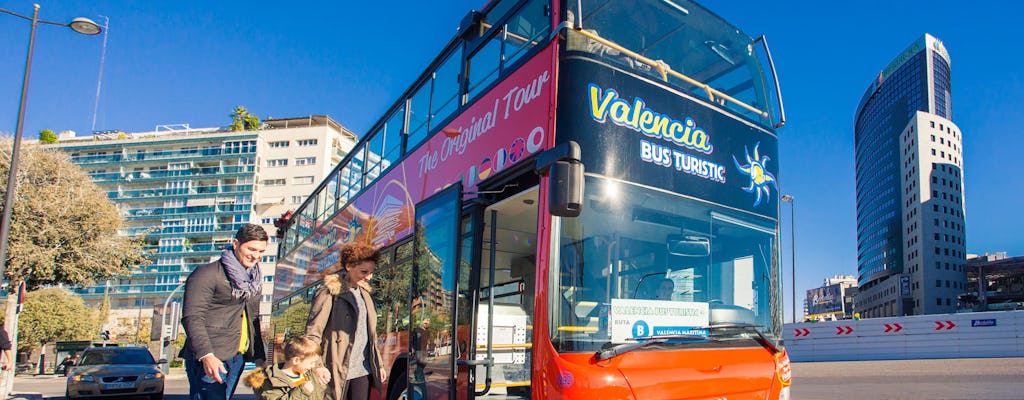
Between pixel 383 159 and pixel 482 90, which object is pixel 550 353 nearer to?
pixel 482 90

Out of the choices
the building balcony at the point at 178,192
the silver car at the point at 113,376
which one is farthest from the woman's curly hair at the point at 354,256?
the building balcony at the point at 178,192

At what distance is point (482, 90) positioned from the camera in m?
6.30

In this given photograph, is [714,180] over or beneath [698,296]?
over

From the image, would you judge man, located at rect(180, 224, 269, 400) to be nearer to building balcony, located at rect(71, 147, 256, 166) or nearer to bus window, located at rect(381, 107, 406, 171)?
bus window, located at rect(381, 107, 406, 171)

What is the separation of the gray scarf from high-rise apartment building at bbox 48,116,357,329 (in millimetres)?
82929

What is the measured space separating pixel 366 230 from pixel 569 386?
18.1ft

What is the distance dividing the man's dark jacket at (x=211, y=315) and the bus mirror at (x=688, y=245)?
2891mm

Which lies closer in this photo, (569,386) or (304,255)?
(569,386)

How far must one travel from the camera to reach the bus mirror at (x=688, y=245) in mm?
4949

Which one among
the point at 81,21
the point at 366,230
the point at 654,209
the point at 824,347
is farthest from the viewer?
the point at 824,347

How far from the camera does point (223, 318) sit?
4.33m

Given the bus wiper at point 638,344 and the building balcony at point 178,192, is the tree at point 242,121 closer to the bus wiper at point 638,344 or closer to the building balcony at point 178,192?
the building balcony at point 178,192

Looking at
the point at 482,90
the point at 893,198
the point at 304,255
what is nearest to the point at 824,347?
the point at 304,255

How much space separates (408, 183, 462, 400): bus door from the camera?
5.52 m
